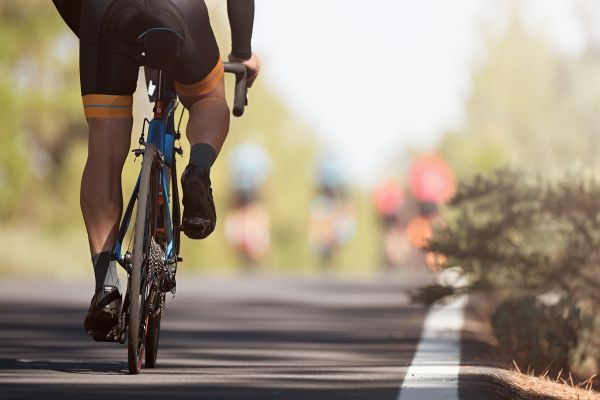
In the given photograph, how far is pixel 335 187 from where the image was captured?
34.0m

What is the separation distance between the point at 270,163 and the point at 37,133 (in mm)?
12347

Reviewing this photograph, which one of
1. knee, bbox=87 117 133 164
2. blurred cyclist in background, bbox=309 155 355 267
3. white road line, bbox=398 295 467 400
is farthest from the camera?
blurred cyclist in background, bbox=309 155 355 267

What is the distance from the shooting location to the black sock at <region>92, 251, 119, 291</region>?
8.25 meters

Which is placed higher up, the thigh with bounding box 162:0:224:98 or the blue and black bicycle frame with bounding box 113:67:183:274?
the thigh with bounding box 162:0:224:98

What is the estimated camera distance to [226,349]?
1039 centimetres

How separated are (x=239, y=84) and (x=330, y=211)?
2537 cm

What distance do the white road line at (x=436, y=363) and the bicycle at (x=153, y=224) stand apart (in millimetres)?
1169

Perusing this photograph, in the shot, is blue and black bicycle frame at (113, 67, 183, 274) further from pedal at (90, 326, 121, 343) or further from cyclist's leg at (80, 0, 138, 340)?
pedal at (90, 326, 121, 343)

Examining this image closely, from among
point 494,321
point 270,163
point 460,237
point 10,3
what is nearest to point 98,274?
point 494,321

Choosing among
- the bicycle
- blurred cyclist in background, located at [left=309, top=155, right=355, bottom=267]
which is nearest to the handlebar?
the bicycle

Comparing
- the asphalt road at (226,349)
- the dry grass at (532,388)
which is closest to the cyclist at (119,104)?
the asphalt road at (226,349)

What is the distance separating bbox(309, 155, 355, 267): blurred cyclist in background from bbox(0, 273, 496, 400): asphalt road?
1577 cm

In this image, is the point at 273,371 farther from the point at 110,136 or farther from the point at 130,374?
the point at 110,136

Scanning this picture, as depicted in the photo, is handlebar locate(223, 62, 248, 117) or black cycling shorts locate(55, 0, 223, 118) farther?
handlebar locate(223, 62, 248, 117)
